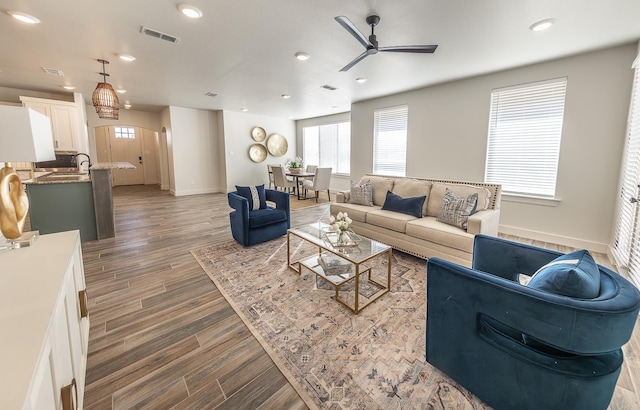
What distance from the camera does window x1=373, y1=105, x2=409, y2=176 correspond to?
5.77 meters

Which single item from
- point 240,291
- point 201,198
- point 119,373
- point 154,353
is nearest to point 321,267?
point 240,291

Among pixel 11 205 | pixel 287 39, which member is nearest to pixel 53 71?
pixel 287 39

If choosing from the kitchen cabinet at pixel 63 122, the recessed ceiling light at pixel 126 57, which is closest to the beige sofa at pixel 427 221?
the recessed ceiling light at pixel 126 57

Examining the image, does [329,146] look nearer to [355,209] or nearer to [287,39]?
[355,209]

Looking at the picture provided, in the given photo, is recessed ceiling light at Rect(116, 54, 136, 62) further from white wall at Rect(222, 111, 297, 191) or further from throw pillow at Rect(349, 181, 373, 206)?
white wall at Rect(222, 111, 297, 191)

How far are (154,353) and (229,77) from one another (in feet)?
14.0

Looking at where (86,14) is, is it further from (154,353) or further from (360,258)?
(360,258)

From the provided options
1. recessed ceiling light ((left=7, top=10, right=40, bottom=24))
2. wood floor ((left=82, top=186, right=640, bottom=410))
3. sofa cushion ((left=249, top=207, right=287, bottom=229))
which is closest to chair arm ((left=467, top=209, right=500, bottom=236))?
wood floor ((left=82, top=186, right=640, bottom=410))

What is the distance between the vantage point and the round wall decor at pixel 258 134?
857 centimetres

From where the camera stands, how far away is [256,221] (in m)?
3.76

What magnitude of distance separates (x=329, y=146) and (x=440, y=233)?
6246 mm

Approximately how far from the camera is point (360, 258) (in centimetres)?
233

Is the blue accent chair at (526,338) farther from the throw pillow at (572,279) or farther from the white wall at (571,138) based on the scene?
the white wall at (571,138)

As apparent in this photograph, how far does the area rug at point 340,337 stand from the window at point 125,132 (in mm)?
9516
